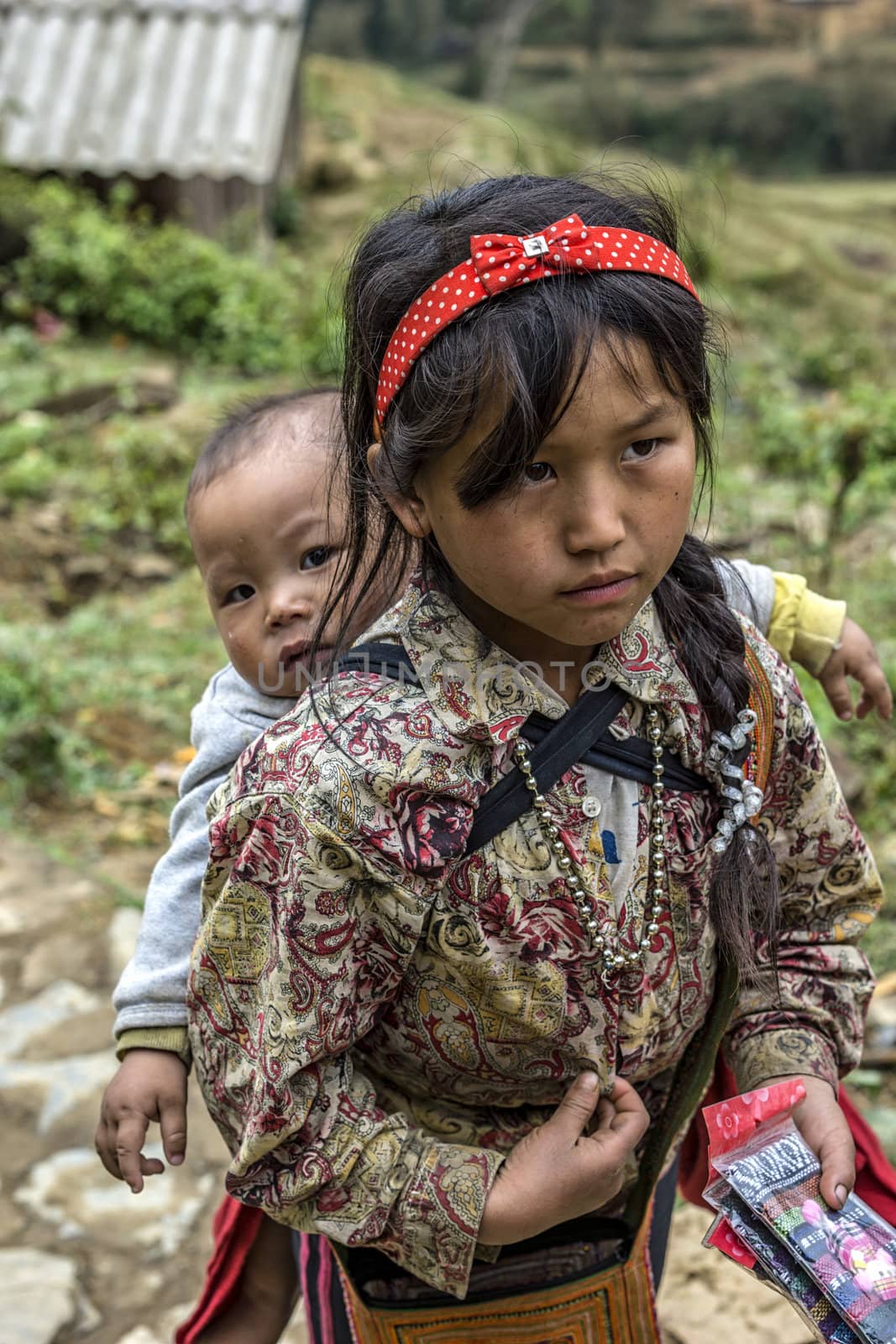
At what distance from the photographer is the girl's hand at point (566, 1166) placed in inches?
54.6

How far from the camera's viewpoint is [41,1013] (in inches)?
129

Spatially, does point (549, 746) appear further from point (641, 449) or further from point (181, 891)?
point (181, 891)

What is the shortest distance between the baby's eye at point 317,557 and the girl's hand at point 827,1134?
855 mm

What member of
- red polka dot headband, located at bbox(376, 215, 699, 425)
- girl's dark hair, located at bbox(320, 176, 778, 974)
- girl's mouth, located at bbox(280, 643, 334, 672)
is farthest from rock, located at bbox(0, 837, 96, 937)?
red polka dot headband, located at bbox(376, 215, 699, 425)

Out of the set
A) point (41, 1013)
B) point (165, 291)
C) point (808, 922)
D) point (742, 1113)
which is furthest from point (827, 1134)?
point (165, 291)

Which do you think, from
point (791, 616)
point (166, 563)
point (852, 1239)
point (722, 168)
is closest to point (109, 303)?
point (166, 563)

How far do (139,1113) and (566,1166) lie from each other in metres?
0.51

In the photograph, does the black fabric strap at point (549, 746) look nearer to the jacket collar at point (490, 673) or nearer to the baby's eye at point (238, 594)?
the jacket collar at point (490, 673)

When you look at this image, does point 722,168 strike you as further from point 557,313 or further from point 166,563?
point 557,313

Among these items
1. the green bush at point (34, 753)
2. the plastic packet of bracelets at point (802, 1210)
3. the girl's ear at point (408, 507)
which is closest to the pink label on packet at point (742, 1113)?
the plastic packet of bracelets at point (802, 1210)

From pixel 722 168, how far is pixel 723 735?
8.48 metres

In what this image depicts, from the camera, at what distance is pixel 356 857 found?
1293 millimetres

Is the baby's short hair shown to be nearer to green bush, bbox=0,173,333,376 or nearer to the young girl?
the young girl

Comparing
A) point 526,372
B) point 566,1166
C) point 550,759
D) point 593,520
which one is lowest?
point 566,1166
